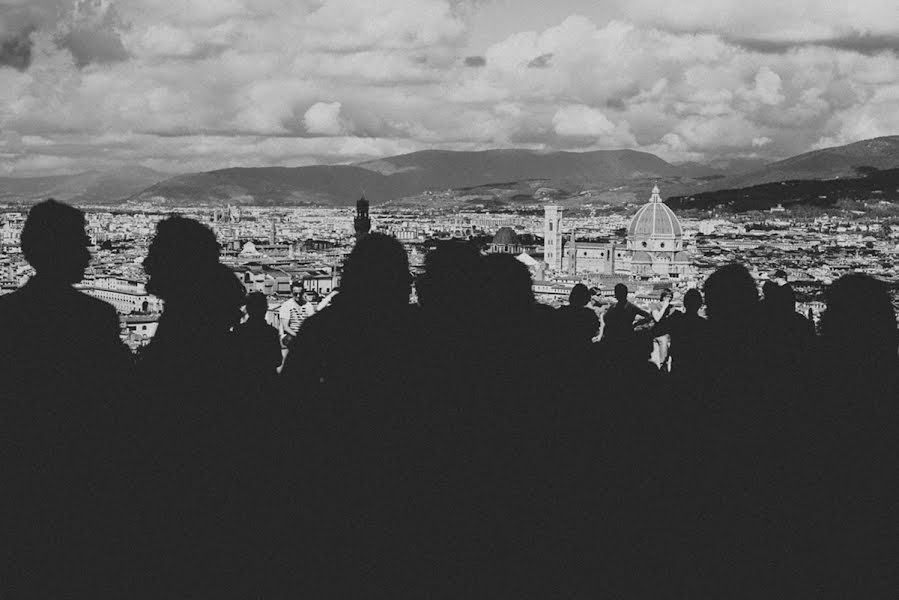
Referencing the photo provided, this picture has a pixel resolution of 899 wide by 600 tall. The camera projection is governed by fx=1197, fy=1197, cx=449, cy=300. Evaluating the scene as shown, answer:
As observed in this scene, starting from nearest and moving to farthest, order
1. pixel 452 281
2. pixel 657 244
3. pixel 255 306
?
pixel 452 281
pixel 255 306
pixel 657 244

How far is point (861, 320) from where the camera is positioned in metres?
4.16

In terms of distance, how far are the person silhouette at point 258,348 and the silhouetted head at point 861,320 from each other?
1.96m

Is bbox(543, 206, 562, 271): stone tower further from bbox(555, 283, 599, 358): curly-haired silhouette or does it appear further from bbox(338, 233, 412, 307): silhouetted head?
bbox(338, 233, 412, 307): silhouetted head

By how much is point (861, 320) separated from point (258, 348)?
6.84 feet

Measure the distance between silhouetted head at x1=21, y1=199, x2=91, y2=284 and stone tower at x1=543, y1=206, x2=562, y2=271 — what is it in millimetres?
86923

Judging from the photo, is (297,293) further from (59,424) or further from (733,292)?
(59,424)

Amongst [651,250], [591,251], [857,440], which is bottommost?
[591,251]

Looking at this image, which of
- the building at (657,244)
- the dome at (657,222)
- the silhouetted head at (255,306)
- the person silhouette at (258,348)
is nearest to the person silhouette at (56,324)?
the person silhouette at (258,348)

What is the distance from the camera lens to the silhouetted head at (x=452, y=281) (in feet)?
11.6

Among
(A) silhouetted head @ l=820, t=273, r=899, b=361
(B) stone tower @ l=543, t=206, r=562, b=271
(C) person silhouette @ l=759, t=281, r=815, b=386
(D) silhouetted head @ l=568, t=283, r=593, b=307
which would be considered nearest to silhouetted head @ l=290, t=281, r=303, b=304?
(D) silhouetted head @ l=568, t=283, r=593, b=307

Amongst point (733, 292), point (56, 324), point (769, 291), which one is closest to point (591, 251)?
point (769, 291)

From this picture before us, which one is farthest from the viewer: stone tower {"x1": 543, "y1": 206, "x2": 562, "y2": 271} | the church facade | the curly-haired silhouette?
stone tower {"x1": 543, "y1": 206, "x2": 562, "y2": 271}

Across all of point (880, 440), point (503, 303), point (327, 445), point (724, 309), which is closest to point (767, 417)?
point (880, 440)

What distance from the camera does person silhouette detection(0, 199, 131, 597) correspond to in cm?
276
